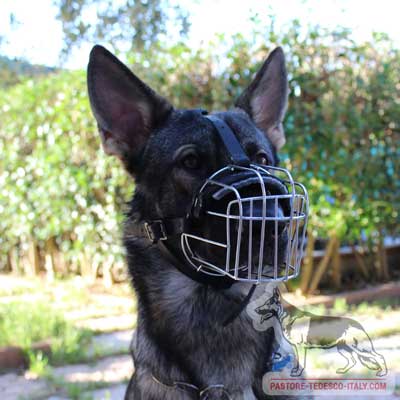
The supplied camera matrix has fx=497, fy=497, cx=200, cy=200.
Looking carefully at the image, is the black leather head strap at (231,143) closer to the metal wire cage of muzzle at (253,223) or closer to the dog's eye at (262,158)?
the metal wire cage of muzzle at (253,223)

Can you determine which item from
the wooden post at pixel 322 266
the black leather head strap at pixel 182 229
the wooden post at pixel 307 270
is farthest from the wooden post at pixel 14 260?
the black leather head strap at pixel 182 229

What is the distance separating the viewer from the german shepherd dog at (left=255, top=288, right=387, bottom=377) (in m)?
2.33

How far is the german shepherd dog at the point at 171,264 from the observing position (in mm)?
2137

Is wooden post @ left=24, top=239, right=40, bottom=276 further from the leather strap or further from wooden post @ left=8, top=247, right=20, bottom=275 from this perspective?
the leather strap

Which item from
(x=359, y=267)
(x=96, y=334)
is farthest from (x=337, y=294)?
(x=96, y=334)

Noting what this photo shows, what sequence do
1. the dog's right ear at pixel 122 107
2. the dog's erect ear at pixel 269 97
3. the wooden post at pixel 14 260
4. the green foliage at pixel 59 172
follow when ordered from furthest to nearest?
the wooden post at pixel 14 260 → the green foliage at pixel 59 172 → the dog's erect ear at pixel 269 97 → the dog's right ear at pixel 122 107

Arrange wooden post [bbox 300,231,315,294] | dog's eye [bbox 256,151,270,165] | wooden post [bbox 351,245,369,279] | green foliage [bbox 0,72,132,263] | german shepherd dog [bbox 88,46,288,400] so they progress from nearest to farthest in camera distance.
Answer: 1. german shepherd dog [bbox 88,46,288,400]
2. dog's eye [bbox 256,151,270,165]
3. wooden post [bbox 300,231,315,294]
4. green foliage [bbox 0,72,132,263]
5. wooden post [bbox 351,245,369,279]

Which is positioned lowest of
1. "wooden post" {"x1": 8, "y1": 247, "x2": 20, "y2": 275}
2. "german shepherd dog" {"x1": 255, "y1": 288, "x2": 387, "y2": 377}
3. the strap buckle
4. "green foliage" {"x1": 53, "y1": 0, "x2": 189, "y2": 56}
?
"wooden post" {"x1": 8, "y1": 247, "x2": 20, "y2": 275}

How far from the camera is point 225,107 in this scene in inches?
220

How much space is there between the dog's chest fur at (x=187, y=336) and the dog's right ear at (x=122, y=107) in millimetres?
511

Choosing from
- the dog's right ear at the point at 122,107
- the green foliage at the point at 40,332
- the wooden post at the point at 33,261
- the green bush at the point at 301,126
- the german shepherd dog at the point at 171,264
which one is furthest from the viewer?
the wooden post at the point at 33,261

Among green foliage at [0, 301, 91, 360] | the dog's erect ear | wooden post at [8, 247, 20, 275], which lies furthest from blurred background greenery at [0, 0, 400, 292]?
the dog's erect ear

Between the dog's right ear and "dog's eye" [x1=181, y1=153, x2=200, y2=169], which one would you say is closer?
"dog's eye" [x1=181, y1=153, x2=200, y2=169]

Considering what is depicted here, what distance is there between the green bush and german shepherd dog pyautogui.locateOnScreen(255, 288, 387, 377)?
2836 millimetres
